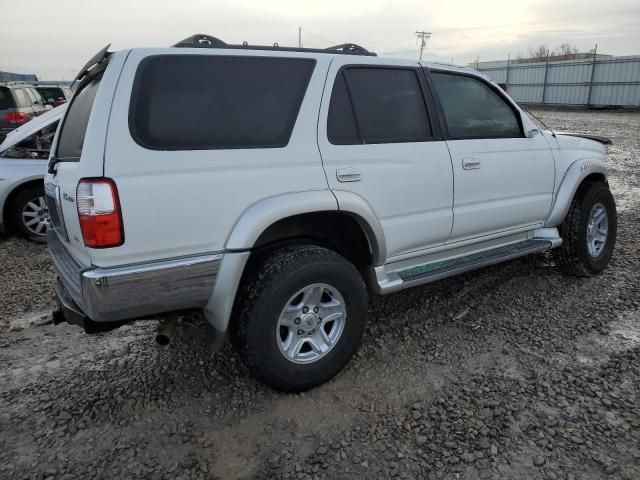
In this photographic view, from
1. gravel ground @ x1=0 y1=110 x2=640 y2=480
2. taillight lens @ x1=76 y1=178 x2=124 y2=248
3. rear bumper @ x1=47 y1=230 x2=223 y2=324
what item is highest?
taillight lens @ x1=76 y1=178 x2=124 y2=248

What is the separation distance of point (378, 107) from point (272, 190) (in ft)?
3.29

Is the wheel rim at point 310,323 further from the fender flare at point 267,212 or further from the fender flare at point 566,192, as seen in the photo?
the fender flare at point 566,192

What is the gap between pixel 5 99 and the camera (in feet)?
36.3

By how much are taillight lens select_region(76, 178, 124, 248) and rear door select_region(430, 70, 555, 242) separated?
2.17 m

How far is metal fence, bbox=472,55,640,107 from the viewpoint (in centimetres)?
2580

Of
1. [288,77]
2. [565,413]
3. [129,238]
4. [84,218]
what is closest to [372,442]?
[565,413]

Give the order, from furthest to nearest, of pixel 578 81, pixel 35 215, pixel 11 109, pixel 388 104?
pixel 578 81 < pixel 11 109 < pixel 35 215 < pixel 388 104

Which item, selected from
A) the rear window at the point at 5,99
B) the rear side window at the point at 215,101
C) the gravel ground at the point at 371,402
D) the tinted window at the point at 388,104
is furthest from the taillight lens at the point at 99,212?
the rear window at the point at 5,99

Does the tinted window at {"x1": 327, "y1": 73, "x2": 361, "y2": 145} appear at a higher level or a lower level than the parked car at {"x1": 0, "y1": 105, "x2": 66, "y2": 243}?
higher

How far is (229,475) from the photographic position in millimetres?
2307

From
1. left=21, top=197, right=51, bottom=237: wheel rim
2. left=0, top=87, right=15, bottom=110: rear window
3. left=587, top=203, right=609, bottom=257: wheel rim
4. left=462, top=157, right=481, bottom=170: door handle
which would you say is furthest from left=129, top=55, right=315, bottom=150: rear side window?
left=0, top=87, right=15, bottom=110: rear window

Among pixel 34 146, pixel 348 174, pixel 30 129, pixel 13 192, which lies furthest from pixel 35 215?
pixel 348 174

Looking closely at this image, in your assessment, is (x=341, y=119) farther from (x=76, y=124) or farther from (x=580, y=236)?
(x=580, y=236)

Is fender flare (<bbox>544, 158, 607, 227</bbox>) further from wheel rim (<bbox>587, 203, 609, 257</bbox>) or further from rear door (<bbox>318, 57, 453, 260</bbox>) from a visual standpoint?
rear door (<bbox>318, 57, 453, 260</bbox>)
